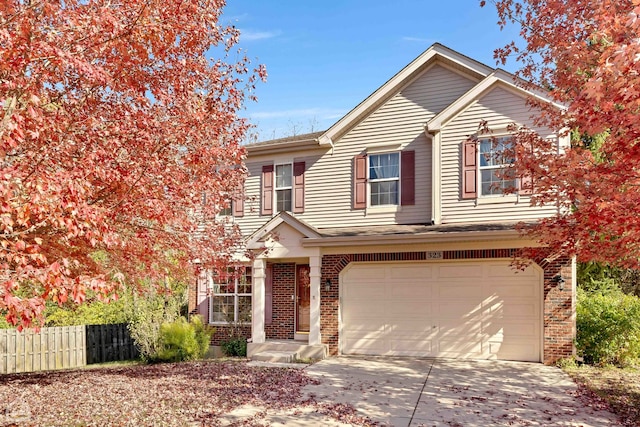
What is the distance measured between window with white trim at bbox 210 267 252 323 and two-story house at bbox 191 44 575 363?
0.15ft

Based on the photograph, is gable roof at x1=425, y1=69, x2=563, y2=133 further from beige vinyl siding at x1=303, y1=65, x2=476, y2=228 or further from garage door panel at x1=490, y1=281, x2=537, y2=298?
garage door panel at x1=490, y1=281, x2=537, y2=298

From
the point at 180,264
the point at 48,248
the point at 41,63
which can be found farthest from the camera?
the point at 180,264

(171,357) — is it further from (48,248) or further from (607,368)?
(607,368)

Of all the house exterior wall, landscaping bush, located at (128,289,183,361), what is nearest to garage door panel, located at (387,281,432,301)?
the house exterior wall

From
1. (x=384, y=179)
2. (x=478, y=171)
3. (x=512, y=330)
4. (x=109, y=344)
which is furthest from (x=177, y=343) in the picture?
(x=478, y=171)

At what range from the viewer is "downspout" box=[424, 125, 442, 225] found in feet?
42.4

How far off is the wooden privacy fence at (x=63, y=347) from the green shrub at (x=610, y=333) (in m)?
12.9

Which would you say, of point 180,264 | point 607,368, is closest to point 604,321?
point 607,368

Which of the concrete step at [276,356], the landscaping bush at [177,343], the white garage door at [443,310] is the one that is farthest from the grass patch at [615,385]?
the landscaping bush at [177,343]

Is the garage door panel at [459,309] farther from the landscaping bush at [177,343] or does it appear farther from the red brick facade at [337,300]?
the landscaping bush at [177,343]

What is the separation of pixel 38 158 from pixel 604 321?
11729 millimetres

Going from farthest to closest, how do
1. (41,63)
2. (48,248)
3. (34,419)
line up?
(34,419) < (48,248) < (41,63)

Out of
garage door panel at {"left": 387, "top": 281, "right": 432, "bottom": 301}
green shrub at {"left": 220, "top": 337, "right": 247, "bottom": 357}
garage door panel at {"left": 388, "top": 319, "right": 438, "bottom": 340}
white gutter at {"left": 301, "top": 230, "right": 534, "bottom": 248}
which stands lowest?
green shrub at {"left": 220, "top": 337, "right": 247, "bottom": 357}

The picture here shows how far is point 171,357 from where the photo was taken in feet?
42.5
